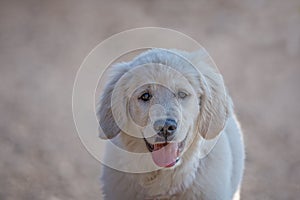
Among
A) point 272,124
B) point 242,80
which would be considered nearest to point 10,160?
point 272,124

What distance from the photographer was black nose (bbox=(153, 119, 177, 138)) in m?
4.42

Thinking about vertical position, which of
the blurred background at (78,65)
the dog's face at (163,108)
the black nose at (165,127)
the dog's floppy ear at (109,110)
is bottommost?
the black nose at (165,127)

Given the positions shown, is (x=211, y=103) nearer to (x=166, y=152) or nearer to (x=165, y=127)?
(x=166, y=152)

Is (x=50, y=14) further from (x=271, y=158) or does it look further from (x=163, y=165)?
(x=163, y=165)

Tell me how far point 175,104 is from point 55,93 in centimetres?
567

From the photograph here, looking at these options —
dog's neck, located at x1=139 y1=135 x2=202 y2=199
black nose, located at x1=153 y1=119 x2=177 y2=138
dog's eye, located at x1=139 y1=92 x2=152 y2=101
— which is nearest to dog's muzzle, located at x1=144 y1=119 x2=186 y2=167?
black nose, located at x1=153 y1=119 x2=177 y2=138

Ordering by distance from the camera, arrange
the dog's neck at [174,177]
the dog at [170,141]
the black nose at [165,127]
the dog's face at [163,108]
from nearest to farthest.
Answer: the black nose at [165,127] → the dog's face at [163,108] → the dog at [170,141] → the dog's neck at [174,177]

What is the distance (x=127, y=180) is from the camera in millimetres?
4969

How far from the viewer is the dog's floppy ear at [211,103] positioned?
491 cm

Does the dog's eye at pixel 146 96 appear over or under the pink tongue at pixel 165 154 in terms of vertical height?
over

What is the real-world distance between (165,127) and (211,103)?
64 cm

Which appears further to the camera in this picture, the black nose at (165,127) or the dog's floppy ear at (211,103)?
the dog's floppy ear at (211,103)

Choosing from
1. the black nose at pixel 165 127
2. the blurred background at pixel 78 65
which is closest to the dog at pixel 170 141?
the black nose at pixel 165 127

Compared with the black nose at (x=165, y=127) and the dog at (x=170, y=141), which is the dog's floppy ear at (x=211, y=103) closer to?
the dog at (x=170, y=141)
